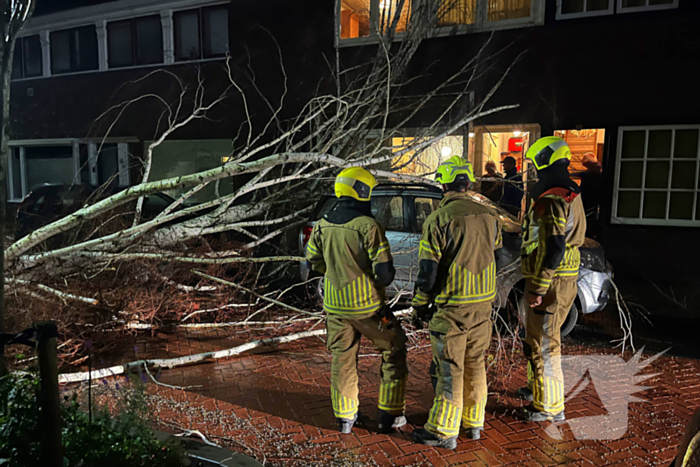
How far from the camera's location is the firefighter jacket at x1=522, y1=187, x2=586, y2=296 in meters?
3.73

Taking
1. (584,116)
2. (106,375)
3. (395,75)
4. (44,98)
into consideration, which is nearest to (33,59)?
(44,98)

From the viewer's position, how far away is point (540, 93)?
9.13 meters

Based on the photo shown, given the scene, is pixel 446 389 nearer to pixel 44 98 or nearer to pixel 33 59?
pixel 44 98

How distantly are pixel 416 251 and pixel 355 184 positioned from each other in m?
2.85

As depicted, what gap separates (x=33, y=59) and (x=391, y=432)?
1674cm

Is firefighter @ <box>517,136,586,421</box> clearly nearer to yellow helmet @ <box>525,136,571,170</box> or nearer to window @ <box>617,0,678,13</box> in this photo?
yellow helmet @ <box>525,136,571,170</box>

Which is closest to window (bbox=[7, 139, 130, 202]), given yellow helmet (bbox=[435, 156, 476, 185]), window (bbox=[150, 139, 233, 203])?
window (bbox=[150, 139, 233, 203])

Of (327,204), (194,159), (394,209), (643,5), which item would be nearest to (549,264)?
(394,209)

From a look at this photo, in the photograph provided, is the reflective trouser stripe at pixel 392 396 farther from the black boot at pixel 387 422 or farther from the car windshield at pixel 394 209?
the car windshield at pixel 394 209

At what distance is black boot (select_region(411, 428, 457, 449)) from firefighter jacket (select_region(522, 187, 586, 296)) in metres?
1.25

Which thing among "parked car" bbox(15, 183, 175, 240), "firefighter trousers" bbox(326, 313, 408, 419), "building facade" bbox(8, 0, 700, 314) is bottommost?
"firefighter trousers" bbox(326, 313, 408, 419)

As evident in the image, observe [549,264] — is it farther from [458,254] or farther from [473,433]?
[473,433]

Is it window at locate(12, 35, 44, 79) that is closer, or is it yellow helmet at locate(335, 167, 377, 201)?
yellow helmet at locate(335, 167, 377, 201)

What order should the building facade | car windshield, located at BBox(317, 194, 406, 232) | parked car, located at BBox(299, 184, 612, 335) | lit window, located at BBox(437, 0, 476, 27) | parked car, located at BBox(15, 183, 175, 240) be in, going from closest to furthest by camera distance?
parked car, located at BBox(299, 184, 612, 335)
car windshield, located at BBox(317, 194, 406, 232)
the building facade
lit window, located at BBox(437, 0, 476, 27)
parked car, located at BBox(15, 183, 175, 240)
